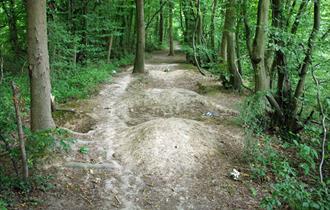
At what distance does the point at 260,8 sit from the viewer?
23.7 feet

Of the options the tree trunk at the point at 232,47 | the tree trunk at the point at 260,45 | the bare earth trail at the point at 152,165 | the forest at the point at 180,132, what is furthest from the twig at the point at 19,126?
the tree trunk at the point at 232,47

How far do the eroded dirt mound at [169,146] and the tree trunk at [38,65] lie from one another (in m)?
1.66

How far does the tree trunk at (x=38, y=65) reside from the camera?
520cm

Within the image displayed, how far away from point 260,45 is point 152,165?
3.89 metres

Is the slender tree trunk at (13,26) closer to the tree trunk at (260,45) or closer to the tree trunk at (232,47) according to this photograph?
the tree trunk at (232,47)

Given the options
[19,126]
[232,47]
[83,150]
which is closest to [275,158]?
[83,150]

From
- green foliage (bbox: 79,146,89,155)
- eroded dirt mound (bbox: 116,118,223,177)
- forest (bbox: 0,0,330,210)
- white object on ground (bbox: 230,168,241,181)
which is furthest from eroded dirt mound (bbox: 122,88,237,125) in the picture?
white object on ground (bbox: 230,168,241,181)

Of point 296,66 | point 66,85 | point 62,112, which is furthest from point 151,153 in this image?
point 66,85

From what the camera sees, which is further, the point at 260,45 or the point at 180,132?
the point at 260,45

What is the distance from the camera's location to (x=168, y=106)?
899 cm

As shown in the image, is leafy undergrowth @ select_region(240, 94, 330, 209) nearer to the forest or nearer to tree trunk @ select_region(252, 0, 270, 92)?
the forest

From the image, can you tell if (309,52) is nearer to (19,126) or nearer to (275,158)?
(275,158)

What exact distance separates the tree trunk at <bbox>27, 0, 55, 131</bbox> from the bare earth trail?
873mm

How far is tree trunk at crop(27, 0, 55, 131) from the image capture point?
5195mm
